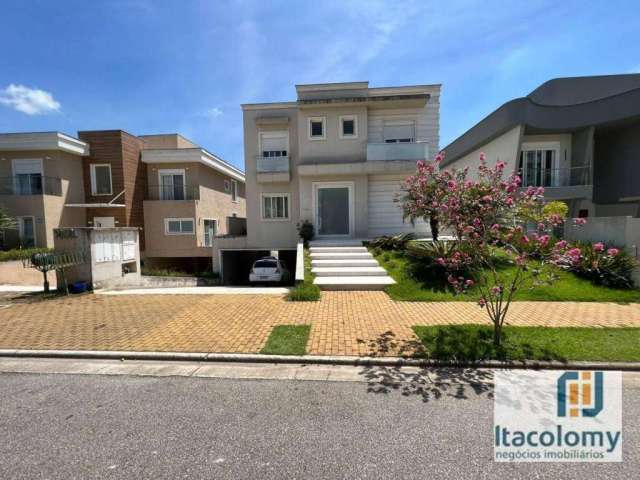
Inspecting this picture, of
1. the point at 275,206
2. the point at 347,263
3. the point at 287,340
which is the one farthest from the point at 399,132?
the point at 287,340

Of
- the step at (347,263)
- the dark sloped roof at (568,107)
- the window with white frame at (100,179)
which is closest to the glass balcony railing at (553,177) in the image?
the dark sloped roof at (568,107)

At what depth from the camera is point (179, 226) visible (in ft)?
60.8

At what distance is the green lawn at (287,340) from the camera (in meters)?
4.56

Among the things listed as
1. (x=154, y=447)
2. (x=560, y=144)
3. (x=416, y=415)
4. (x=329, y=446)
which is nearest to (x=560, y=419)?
(x=416, y=415)

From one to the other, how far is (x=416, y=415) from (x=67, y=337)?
6241mm

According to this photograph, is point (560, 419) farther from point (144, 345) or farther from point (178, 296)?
point (178, 296)

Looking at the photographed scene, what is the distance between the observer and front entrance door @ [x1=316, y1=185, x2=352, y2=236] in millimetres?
14633

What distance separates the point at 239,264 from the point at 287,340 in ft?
44.2

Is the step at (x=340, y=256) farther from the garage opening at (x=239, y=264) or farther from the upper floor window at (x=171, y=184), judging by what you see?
the upper floor window at (x=171, y=184)

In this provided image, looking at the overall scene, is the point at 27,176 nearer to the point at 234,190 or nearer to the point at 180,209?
the point at 180,209

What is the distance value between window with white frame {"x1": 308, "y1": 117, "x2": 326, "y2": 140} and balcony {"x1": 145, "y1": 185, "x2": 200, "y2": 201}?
373 inches

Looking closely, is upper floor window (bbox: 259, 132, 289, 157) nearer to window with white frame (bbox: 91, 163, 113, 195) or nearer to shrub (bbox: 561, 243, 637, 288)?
window with white frame (bbox: 91, 163, 113, 195)

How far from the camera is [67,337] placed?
17.5 ft

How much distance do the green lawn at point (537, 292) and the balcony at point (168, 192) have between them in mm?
15524
